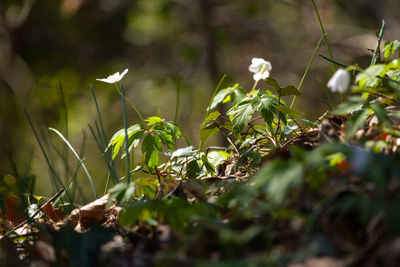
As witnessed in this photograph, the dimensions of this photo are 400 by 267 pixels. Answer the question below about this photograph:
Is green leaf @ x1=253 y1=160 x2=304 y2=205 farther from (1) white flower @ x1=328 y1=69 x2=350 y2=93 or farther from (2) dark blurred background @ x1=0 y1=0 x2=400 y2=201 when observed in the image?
(2) dark blurred background @ x1=0 y1=0 x2=400 y2=201

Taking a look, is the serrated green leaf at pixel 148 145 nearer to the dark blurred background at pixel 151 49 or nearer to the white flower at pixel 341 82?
the white flower at pixel 341 82

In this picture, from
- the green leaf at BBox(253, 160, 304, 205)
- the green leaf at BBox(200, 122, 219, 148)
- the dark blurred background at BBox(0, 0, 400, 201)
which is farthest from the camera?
the dark blurred background at BBox(0, 0, 400, 201)

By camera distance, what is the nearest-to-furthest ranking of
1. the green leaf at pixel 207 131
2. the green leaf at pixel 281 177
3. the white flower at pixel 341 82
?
the green leaf at pixel 281 177, the white flower at pixel 341 82, the green leaf at pixel 207 131

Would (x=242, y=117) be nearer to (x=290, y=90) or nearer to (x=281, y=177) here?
(x=290, y=90)

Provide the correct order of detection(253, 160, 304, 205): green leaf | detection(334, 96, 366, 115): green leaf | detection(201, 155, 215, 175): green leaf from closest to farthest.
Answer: detection(253, 160, 304, 205): green leaf < detection(334, 96, 366, 115): green leaf < detection(201, 155, 215, 175): green leaf

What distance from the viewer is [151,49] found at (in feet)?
24.6

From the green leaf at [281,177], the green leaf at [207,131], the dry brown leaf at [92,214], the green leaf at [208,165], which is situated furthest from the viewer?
the green leaf at [207,131]

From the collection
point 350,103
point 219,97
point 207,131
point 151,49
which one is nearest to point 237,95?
point 219,97

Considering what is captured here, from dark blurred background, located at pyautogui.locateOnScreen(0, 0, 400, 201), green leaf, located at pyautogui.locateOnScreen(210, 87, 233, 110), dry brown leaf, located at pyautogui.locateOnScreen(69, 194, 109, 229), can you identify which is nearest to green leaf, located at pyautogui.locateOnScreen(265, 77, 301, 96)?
green leaf, located at pyautogui.locateOnScreen(210, 87, 233, 110)

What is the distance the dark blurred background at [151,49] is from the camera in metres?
6.54

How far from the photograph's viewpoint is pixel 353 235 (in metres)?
0.88

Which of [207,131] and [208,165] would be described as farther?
[207,131]

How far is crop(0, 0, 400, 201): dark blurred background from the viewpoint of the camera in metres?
6.54

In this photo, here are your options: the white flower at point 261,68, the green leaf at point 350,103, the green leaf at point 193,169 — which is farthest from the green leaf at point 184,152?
the green leaf at point 350,103
